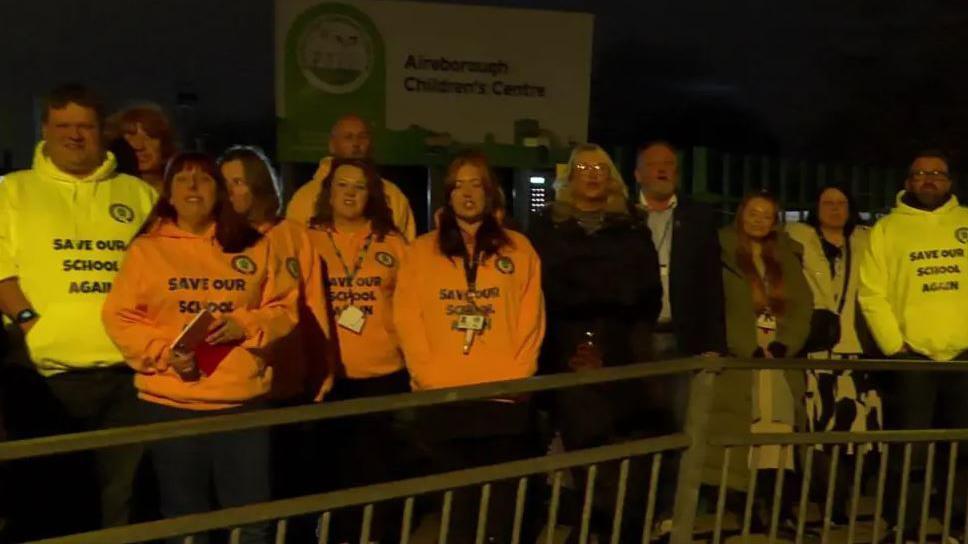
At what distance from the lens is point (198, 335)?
377 centimetres

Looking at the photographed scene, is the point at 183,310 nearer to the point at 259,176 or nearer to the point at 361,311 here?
the point at 259,176

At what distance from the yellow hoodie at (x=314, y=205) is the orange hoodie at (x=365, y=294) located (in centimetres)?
27

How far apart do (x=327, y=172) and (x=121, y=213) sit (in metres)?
1.07

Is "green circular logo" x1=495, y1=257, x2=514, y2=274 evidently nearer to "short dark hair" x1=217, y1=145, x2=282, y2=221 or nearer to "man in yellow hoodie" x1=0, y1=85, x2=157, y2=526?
"short dark hair" x1=217, y1=145, x2=282, y2=221

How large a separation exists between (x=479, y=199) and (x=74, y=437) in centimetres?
219

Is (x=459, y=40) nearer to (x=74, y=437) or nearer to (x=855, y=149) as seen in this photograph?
(x=855, y=149)

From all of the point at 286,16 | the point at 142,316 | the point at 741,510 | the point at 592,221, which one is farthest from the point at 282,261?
the point at 286,16

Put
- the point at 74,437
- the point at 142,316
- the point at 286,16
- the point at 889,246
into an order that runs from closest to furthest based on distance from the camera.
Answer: the point at 74,437
the point at 142,316
the point at 889,246
the point at 286,16

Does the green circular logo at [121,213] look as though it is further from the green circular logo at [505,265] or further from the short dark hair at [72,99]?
the green circular logo at [505,265]

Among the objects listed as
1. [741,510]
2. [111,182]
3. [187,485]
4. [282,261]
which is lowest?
[741,510]

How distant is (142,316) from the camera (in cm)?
390

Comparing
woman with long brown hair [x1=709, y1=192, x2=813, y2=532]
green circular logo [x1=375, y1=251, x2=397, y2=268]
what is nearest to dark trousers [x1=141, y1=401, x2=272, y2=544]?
green circular logo [x1=375, y1=251, x2=397, y2=268]

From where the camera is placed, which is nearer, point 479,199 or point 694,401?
point 694,401

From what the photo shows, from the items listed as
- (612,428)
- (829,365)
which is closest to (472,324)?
(612,428)
